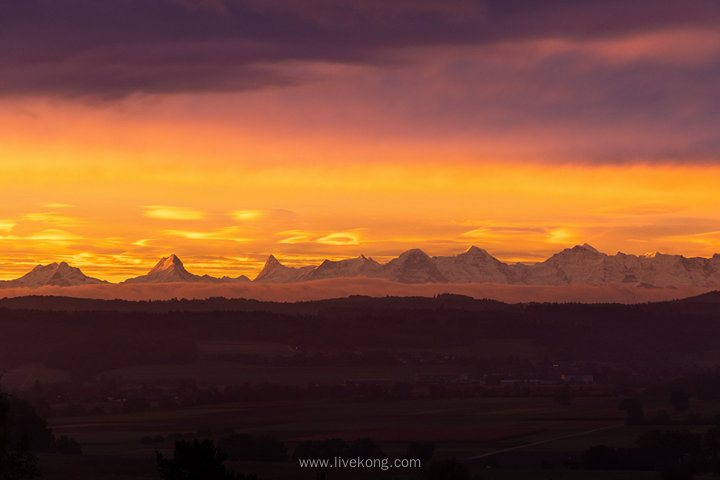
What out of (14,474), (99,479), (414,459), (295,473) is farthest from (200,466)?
(414,459)

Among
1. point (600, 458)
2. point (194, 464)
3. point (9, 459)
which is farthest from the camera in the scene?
point (600, 458)

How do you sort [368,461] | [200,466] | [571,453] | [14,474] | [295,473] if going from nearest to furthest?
[200,466] → [14,474] → [295,473] → [368,461] → [571,453]

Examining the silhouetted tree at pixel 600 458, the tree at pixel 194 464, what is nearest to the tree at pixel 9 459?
the tree at pixel 194 464

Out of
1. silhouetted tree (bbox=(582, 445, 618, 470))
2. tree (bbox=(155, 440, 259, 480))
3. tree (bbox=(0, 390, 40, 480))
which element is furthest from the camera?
silhouetted tree (bbox=(582, 445, 618, 470))

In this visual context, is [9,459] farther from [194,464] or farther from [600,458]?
[600,458]

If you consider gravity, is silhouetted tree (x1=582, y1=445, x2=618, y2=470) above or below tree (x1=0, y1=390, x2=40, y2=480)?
below

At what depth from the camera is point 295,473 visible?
505 feet

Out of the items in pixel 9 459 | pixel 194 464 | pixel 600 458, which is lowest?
pixel 600 458

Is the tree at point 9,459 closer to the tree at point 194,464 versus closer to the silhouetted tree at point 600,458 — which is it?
the tree at point 194,464

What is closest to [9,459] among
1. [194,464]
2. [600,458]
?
[194,464]

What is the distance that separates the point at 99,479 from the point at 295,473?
28.6 metres

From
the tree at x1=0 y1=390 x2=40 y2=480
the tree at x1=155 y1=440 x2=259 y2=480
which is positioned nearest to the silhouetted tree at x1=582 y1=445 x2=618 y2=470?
the tree at x1=0 y1=390 x2=40 y2=480

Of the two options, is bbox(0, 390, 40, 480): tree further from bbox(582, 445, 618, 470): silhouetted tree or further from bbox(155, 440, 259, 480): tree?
bbox(582, 445, 618, 470): silhouetted tree

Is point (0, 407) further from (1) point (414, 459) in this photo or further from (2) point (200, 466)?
(1) point (414, 459)
